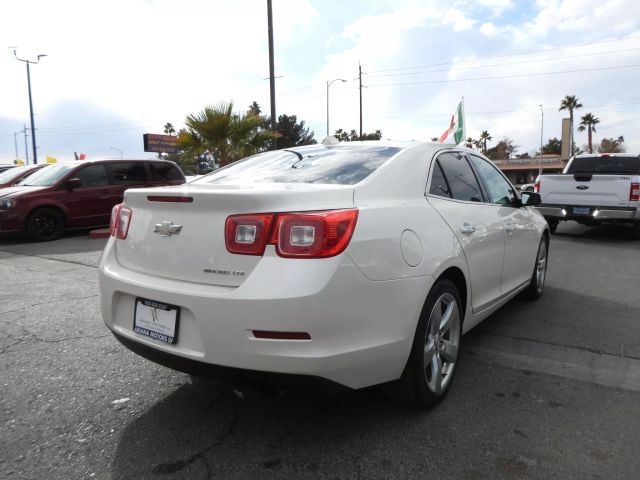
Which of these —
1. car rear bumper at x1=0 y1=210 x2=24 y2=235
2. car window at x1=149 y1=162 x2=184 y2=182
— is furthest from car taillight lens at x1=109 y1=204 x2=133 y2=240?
car window at x1=149 y1=162 x2=184 y2=182

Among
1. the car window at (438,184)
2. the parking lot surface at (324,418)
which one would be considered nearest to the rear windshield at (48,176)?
the parking lot surface at (324,418)

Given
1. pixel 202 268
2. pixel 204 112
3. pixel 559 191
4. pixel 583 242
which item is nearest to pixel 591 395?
pixel 202 268

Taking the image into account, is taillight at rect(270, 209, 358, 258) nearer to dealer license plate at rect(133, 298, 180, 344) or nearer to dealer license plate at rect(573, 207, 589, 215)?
dealer license plate at rect(133, 298, 180, 344)

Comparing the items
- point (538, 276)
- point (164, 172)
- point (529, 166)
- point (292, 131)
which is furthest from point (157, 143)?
point (538, 276)

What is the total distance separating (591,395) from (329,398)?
1553 mm

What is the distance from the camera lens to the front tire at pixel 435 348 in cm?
260

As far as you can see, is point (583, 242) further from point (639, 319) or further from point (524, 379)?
point (524, 379)

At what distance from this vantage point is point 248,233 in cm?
226

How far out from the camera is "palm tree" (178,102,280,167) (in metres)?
13.5

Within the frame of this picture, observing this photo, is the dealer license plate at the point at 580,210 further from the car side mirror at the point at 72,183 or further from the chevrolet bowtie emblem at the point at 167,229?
the car side mirror at the point at 72,183

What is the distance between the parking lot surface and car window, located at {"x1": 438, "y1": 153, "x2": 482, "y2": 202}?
115 cm

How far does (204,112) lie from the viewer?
1343 cm

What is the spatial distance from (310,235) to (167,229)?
79cm

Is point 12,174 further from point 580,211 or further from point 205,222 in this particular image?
point 580,211
